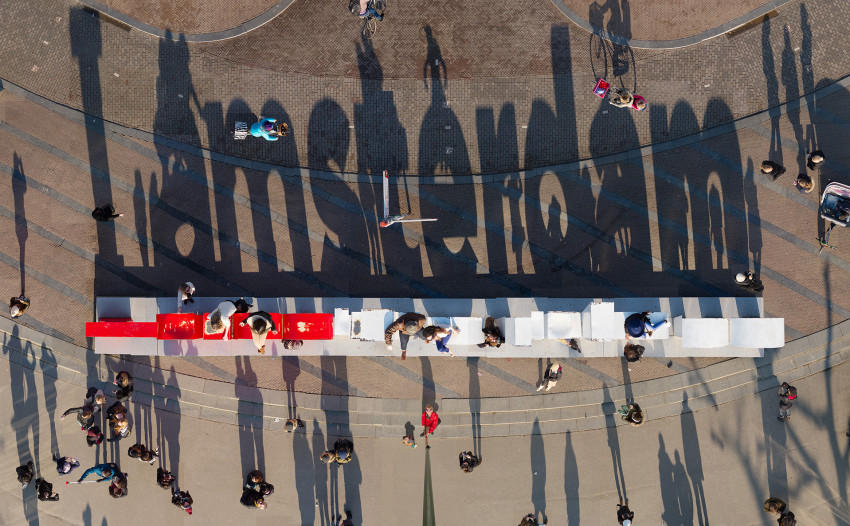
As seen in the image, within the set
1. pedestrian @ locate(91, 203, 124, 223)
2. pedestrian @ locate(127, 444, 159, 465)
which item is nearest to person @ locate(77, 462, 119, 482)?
pedestrian @ locate(127, 444, 159, 465)

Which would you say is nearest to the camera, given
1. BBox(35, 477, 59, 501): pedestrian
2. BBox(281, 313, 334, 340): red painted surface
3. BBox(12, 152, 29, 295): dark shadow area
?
BBox(281, 313, 334, 340): red painted surface

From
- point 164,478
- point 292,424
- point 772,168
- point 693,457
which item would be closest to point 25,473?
point 164,478

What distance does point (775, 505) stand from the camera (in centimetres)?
1636

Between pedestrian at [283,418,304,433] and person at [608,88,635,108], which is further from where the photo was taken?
pedestrian at [283,418,304,433]

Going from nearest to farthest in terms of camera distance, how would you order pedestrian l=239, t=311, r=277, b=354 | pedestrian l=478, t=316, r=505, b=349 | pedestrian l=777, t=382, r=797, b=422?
pedestrian l=239, t=311, r=277, b=354 → pedestrian l=478, t=316, r=505, b=349 → pedestrian l=777, t=382, r=797, b=422

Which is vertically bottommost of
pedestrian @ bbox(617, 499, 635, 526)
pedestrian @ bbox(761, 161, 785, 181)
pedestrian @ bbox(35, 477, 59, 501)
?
pedestrian @ bbox(617, 499, 635, 526)

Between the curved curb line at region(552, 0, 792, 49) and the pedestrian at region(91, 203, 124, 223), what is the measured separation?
16.4 meters

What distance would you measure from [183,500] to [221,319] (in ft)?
21.6

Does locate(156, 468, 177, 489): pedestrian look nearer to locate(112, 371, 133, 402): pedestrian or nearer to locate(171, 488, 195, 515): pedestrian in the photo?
locate(171, 488, 195, 515): pedestrian

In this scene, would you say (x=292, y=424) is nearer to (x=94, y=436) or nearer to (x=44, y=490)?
(x=94, y=436)

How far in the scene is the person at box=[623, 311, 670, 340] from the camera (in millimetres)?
15344

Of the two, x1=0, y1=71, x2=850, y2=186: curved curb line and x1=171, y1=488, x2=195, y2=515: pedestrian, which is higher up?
x1=0, y1=71, x2=850, y2=186: curved curb line

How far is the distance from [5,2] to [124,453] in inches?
631

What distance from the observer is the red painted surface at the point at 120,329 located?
1596cm
